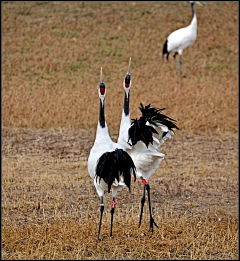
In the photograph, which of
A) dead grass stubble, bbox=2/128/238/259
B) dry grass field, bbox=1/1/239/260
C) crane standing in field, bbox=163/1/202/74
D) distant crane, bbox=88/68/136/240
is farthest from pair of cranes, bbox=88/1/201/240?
crane standing in field, bbox=163/1/202/74

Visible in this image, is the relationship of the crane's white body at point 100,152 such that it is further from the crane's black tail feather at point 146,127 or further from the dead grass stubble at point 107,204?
the dead grass stubble at point 107,204

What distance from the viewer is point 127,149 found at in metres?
6.17

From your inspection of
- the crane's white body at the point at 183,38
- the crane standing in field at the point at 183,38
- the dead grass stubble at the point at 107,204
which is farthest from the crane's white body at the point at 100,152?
the crane's white body at the point at 183,38

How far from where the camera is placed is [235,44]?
21719 mm

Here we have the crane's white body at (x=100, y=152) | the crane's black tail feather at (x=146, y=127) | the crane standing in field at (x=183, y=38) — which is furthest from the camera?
the crane standing in field at (x=183, y=38)

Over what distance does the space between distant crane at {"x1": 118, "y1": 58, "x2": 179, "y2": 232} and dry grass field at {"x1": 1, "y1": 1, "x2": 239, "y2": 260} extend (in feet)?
2.52

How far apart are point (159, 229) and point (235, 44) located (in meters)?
17.1

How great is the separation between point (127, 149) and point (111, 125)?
627 centimetres

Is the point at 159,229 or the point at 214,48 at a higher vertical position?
the point at 214,48

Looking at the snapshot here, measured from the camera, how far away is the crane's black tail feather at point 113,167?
519 cm

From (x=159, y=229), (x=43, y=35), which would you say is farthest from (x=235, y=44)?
(x=159, y=229)

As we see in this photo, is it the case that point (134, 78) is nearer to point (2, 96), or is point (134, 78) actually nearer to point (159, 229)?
point (2, 96)

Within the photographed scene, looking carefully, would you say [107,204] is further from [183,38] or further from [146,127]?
[183,38]

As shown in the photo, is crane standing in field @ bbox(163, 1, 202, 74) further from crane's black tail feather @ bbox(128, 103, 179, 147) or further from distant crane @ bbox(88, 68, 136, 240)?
distant crane @ bbox(88, 68, 136, 240)
